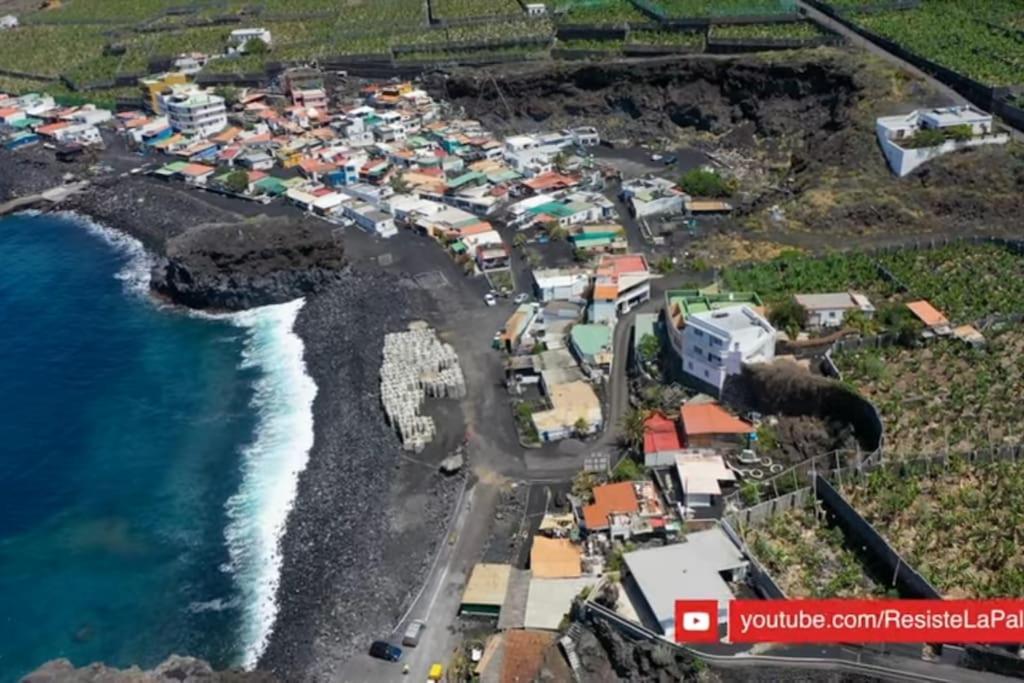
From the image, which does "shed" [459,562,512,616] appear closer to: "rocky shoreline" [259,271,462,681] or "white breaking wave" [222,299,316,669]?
"rocky shoreline" [259,271,462,681]

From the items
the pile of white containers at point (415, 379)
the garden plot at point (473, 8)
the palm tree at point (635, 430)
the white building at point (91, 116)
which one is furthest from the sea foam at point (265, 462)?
the garden plot at point (473, 8)

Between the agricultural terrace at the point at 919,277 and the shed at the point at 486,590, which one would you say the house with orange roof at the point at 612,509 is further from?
the agricultural terrace at the point at 919,277

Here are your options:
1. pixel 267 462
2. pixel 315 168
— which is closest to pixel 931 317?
pixel 267 462

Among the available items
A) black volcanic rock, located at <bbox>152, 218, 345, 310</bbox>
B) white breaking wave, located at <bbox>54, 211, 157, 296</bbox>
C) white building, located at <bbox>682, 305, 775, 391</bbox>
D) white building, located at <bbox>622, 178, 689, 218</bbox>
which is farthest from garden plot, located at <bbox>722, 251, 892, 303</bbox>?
white breaking wave, located at <bbox>54, 211, 157, 296</bbox>

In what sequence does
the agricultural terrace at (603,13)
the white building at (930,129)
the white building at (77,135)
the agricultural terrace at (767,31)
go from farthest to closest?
the agricultural terrace at (603,13) < the white building at (77,135) < the agricultural terrace at (767,31) < the white building at (930,129)

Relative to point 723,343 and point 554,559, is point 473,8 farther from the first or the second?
point 554,559

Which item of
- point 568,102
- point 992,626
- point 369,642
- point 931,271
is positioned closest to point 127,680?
point 369,642
